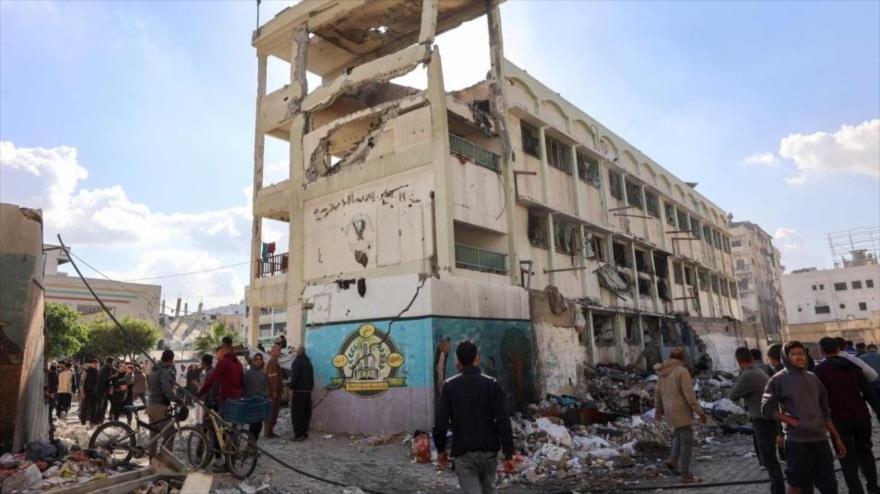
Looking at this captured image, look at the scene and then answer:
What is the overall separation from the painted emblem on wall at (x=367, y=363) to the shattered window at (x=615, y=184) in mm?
14875

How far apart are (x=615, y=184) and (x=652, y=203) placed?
4641mm

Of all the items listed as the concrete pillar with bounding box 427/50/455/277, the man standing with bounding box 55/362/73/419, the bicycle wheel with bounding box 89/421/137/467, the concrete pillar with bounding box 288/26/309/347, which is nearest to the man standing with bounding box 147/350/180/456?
the bicycle wheel with bounding box 89/421/137/467

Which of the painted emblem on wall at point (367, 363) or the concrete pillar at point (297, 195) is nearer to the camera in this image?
the painted emblem on wall at point (367, 363)

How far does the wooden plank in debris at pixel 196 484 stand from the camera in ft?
16.3

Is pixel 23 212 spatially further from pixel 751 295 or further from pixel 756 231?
pixel 756 231

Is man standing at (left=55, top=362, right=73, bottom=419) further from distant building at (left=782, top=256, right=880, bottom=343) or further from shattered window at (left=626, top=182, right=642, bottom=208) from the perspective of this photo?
distant building at (left=782, top=256, right=880, bottom=343)

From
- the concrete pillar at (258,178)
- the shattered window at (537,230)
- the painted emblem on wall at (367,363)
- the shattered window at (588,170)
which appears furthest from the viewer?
the shattered window at (588,170)

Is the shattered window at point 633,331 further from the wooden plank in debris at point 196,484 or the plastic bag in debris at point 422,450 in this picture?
the wooden plank in debris at point 196,484

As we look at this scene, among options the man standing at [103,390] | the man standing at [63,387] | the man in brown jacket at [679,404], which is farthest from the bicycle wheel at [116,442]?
the man standing at [63,387]

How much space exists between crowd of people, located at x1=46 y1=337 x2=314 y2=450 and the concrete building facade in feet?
151

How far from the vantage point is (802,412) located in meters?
4.47

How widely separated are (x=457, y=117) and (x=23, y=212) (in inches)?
434

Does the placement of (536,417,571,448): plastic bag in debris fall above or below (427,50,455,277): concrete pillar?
below

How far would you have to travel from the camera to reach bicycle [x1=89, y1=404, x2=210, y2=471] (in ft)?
22.4
